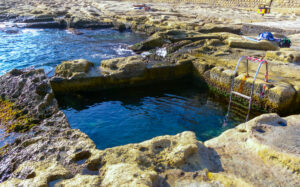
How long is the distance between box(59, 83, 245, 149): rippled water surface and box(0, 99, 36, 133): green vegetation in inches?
71.6

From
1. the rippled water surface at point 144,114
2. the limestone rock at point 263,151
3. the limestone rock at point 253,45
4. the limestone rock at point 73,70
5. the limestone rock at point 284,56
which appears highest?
the limestone rock at point 253,45

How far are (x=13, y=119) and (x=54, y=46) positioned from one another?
12880 mm

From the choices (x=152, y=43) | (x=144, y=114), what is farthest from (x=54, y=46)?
(x=144, y=114)

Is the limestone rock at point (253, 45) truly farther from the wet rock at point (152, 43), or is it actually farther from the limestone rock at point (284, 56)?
the wet rock at point (152, 43)

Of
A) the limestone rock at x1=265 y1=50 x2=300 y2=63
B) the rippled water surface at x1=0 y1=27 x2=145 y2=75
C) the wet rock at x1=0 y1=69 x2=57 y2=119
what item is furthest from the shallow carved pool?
the limestone rock at x1=265 y1=50 x2=300 y2=63

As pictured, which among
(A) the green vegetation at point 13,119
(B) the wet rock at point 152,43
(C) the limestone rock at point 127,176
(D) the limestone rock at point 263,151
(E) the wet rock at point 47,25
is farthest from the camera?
(E) the wet rock at point 47,25

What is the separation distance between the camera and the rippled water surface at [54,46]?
14.8 metres

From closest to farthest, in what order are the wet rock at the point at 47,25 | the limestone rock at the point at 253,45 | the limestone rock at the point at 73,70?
the limestone rock at the point at 73,70
the limestone rock at the point at 253,45
the wet rock at the point at 47,25

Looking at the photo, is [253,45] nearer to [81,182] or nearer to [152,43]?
[152,43]

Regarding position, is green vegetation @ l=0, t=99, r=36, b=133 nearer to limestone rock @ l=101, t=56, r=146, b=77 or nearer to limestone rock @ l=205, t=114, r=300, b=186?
limestone rock @ l=101, t=56, r=146, b=77

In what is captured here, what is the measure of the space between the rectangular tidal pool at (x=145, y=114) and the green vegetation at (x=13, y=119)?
176 centimetres

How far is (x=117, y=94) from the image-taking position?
10508mm

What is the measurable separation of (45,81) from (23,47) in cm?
1170

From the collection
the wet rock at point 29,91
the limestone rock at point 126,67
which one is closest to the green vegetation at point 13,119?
the wet rock at point 29,91
